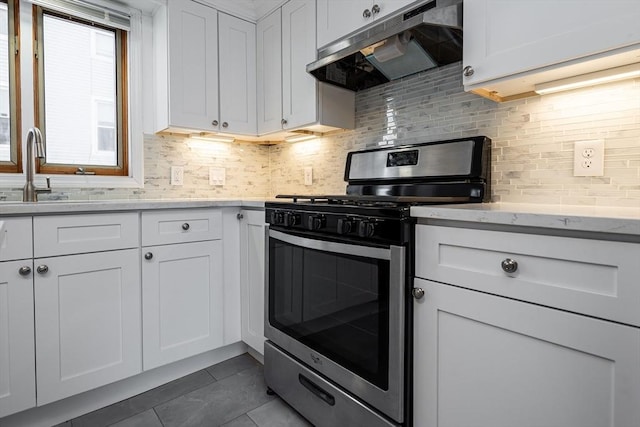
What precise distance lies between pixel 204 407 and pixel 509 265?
4.86ft

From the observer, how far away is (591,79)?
1.19 metres

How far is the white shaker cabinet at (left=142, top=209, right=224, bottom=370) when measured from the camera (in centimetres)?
176

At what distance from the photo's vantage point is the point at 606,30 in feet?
3.30

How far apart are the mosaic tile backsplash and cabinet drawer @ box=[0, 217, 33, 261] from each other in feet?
2.03

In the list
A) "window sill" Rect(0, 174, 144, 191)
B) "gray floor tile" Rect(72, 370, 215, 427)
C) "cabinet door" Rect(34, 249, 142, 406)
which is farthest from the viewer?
"window sill" Rect(0, 174, 144, 191)

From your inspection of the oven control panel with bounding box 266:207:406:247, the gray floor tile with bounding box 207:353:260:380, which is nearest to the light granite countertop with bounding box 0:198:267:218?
the oven control panel with bounding box 266:207:406:247

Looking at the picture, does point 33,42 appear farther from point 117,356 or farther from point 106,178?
point 117,356

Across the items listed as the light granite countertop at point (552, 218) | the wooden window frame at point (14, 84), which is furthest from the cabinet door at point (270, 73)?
the light granite countertop at point (552, 218)

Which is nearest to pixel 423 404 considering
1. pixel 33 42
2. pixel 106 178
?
pixel 106 178

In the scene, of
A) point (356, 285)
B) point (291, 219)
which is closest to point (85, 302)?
point (291, 219)

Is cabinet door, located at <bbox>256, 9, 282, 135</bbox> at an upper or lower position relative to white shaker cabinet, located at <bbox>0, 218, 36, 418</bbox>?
upper

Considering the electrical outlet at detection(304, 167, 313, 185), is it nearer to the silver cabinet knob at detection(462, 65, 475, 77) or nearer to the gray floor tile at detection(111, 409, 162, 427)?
the silver cabinet knob at detection(462, 65, 475, 77)

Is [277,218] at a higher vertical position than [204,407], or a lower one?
higher

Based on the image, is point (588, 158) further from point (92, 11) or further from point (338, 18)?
point (92, 11)
